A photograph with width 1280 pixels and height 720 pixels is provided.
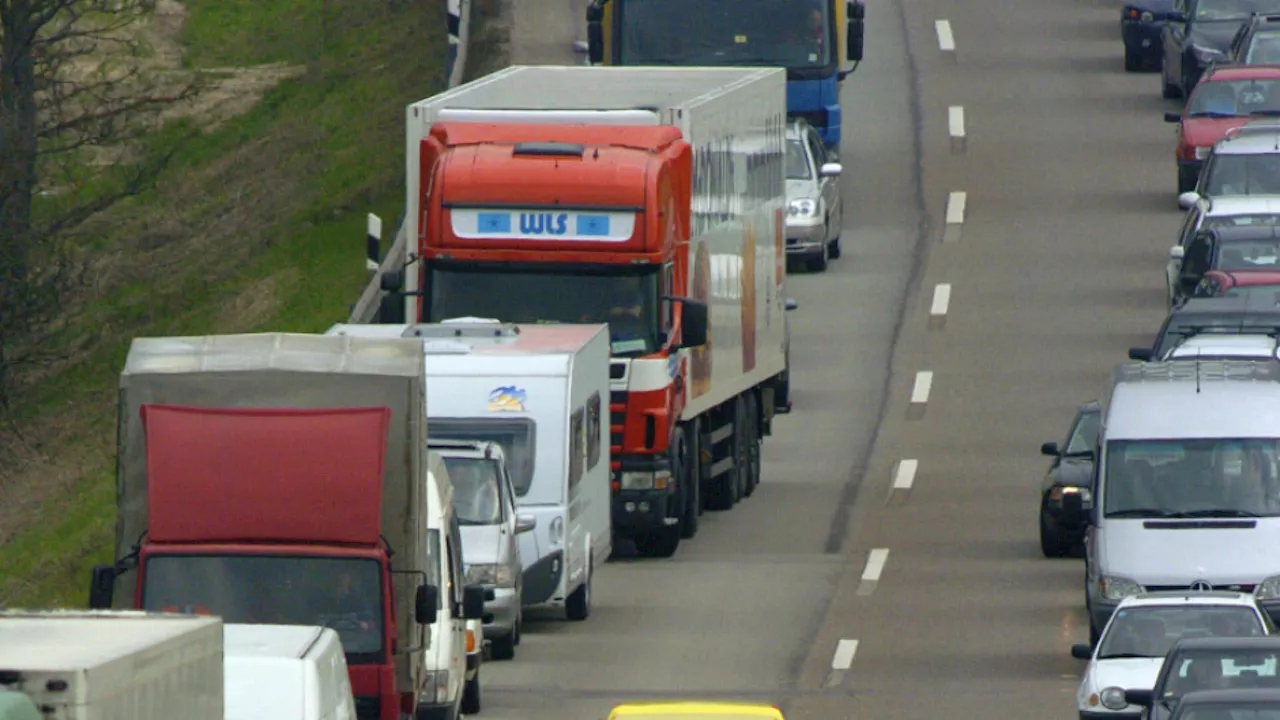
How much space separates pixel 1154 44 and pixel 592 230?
96.8ft

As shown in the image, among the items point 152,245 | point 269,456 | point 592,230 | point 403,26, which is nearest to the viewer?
point 269,456

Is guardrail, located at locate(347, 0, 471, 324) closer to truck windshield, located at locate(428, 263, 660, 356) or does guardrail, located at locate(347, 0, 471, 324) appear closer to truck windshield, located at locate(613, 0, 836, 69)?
truck windshield, located at locate(428, 263, 660, 356)

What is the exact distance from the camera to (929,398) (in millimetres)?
37438

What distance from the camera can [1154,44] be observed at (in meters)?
55.5

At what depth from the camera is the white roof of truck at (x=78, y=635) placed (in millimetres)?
10734

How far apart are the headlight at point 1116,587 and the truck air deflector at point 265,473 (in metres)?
7.78

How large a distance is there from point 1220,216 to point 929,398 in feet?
13.4

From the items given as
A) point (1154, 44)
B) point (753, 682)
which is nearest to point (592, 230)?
point (753, 682)

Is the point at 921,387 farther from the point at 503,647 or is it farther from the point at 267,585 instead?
the point at 267,585

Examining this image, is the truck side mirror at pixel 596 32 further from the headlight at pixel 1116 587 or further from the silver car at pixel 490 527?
the headlight at pixel 1116 587

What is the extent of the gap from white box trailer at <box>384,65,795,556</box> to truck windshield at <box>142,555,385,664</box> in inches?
379

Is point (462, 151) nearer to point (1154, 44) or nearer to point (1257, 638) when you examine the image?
point (1257, 638)

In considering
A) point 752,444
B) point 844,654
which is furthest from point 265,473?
point 752,444

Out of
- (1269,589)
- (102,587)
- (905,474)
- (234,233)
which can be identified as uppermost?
(102,587)
